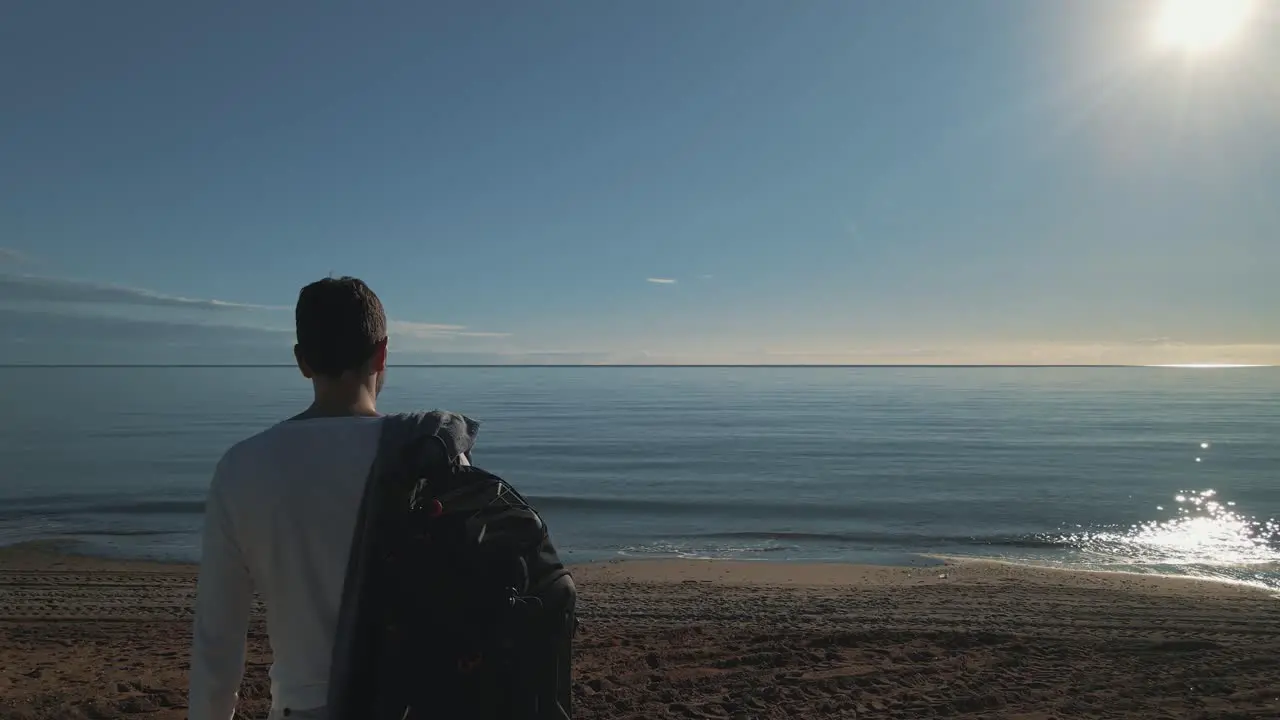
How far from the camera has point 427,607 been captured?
1.73 m

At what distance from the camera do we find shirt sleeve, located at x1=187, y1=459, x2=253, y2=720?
5.71 ft

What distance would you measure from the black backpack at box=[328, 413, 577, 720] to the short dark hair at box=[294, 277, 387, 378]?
0.23 metres

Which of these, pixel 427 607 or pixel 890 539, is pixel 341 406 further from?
pixel 890 539

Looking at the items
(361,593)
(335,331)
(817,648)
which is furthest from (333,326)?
(817,648)

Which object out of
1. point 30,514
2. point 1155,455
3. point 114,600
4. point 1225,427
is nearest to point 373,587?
point 114,600

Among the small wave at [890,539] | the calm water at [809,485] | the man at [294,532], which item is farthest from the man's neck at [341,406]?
the small wave at [890,539]

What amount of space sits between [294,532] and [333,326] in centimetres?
51

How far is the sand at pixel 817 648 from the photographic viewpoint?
6.34 meters

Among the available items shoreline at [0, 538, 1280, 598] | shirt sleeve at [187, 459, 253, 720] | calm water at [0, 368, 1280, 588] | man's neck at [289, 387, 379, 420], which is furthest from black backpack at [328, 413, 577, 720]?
calm water at [0, 368, 1280, 588]

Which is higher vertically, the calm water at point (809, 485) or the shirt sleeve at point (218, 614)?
the shirt sleeve at point (218, 614)

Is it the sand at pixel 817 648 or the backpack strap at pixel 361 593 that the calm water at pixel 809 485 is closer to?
the sand at pixel 817 648

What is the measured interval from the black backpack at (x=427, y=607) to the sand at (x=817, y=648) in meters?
4.79

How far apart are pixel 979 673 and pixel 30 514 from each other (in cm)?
2202

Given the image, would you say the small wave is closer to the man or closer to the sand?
the sand
